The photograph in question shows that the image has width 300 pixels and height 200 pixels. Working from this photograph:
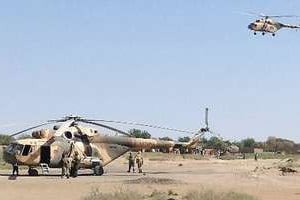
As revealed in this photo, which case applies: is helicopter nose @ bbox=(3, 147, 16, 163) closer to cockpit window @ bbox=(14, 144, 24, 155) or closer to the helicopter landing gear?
cockpit window @ bbox=(14, 144, 24, 155)

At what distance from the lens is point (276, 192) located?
29.1 metres

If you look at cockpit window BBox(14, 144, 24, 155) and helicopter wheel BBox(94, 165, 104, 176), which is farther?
helicopter wheel BBox(94, 165, 104, 176)

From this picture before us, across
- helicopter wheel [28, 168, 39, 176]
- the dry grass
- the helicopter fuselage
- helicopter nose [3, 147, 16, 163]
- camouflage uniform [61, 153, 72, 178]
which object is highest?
the helicopter fuselage

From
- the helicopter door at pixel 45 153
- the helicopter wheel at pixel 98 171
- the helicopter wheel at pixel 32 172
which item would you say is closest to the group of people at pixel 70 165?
the helicopter door at pixel 45 153

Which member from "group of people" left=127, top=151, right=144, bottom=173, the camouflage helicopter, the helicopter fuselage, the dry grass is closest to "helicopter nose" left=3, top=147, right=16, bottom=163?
the camouflage helicopter

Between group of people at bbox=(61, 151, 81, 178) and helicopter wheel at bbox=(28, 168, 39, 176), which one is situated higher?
group of people at bbox=(61, 151, 81, 178)

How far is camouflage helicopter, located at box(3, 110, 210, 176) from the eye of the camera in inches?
1518

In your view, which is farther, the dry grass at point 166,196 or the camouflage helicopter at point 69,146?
the camouflage helicopter at point 69,146

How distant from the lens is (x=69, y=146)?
3944 centimetres

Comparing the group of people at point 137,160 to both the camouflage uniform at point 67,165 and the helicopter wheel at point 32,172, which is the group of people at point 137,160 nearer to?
the helicopter wheel at point 32,172

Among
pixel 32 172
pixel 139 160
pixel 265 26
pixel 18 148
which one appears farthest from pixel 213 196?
pixel 265 26

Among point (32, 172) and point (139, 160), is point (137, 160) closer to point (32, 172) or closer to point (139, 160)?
point (139, 160)

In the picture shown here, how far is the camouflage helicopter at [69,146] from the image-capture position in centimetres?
3856

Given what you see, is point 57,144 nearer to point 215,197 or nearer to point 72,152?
point 72,152
